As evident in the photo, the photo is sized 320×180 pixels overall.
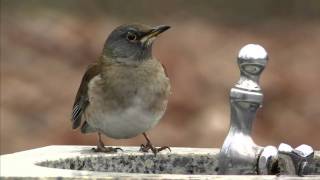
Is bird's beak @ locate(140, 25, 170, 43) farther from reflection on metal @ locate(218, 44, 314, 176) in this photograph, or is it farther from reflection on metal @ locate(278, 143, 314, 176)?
reflection on metal @ locate(278, 143, 314, 176)

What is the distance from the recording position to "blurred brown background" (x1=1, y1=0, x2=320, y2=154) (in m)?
10.8

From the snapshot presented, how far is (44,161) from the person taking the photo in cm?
397

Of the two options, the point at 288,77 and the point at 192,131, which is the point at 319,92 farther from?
the point at 192,131

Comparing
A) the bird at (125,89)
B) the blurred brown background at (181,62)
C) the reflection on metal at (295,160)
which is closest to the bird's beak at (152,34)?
the bird at (125,89)

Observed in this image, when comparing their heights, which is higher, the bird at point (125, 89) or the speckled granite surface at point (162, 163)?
the bird at point (125, 89)

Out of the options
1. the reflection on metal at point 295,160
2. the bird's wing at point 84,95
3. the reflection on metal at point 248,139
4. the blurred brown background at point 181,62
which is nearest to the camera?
the reflection on metal at point 295,160

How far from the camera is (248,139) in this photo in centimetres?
414

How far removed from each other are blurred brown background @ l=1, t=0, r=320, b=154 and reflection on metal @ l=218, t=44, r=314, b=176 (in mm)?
5548

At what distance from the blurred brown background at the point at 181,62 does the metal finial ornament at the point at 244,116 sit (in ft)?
18.2

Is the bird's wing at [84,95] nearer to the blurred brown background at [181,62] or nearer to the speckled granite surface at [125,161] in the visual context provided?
the speckled granite surface at [125,161]

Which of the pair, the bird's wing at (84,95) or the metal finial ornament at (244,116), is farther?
the bird's wing at (84,95)

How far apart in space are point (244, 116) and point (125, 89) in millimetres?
1165

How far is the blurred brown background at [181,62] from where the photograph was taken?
10789mm

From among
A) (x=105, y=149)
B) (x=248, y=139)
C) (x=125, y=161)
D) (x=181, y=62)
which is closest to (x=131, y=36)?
(x=105, y=149)
